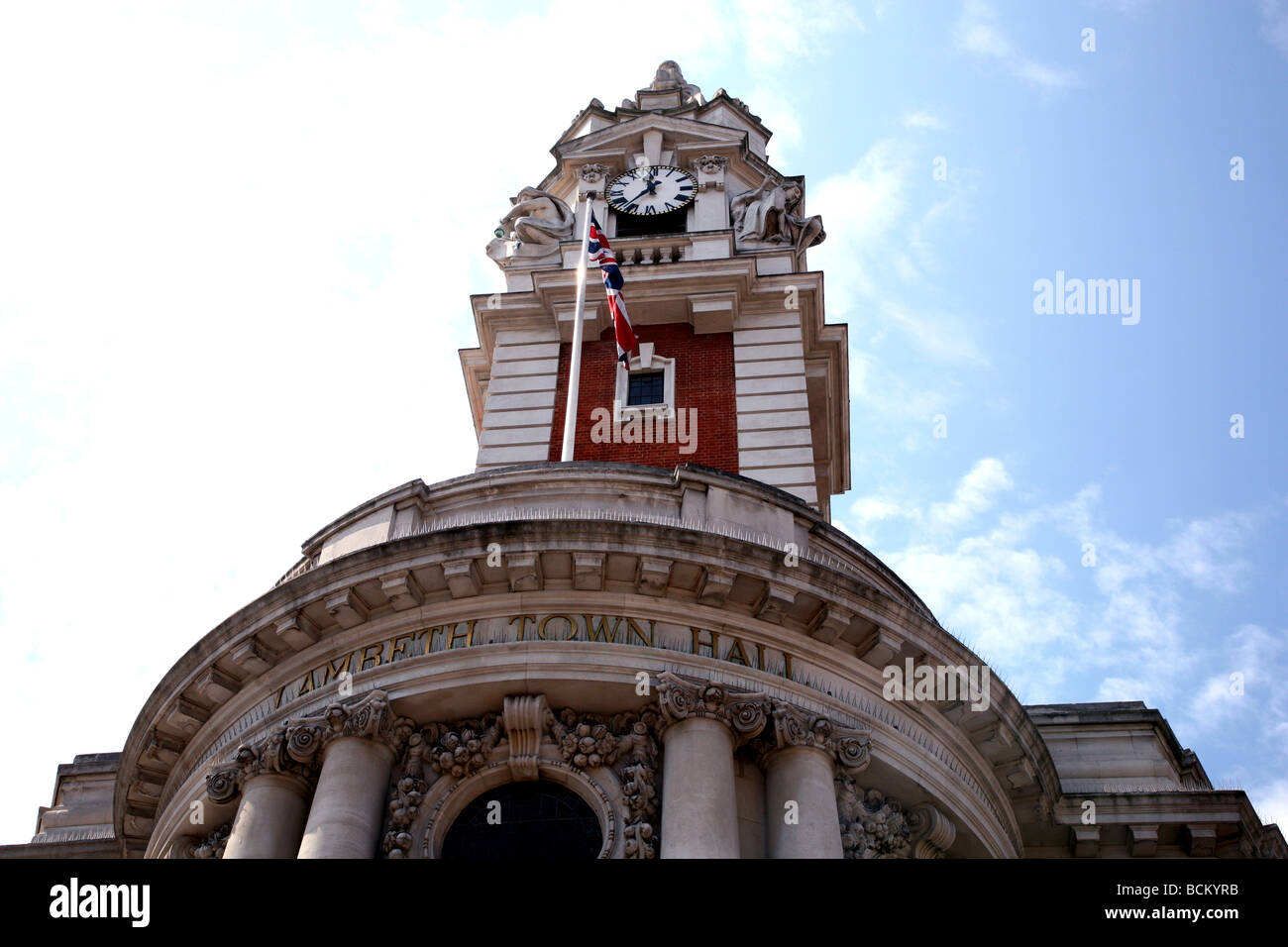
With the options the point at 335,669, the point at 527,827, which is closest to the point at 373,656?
the point at 335,669

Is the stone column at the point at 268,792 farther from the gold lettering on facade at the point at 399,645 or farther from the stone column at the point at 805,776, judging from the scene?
the stone column at the point at 805,776

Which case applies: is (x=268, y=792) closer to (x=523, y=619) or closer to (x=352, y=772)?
A: (x=352, y=772)

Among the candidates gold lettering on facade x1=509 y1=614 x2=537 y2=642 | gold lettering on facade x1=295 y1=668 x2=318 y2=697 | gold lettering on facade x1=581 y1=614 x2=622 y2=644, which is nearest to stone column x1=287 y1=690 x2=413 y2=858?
gold lettering on facade x1=295 y1=668 x2=318 y2=697

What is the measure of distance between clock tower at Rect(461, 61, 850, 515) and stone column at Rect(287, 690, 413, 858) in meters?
8.59

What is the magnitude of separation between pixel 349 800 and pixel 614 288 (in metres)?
14.5

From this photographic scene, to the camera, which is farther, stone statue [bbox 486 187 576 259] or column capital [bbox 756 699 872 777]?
stone statue [bbox 486 187 576 259]

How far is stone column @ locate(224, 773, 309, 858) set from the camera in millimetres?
18016

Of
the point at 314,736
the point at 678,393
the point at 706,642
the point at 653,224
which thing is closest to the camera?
the point at 314,736

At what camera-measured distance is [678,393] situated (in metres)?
31.1

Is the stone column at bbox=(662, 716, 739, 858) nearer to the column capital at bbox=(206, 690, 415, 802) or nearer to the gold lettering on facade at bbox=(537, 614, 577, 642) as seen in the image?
the gold lettering on facade at bbox=(537, 614, 577, 642)

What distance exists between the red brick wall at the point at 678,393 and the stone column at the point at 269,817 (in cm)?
1147

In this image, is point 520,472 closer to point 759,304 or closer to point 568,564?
point 568,564
